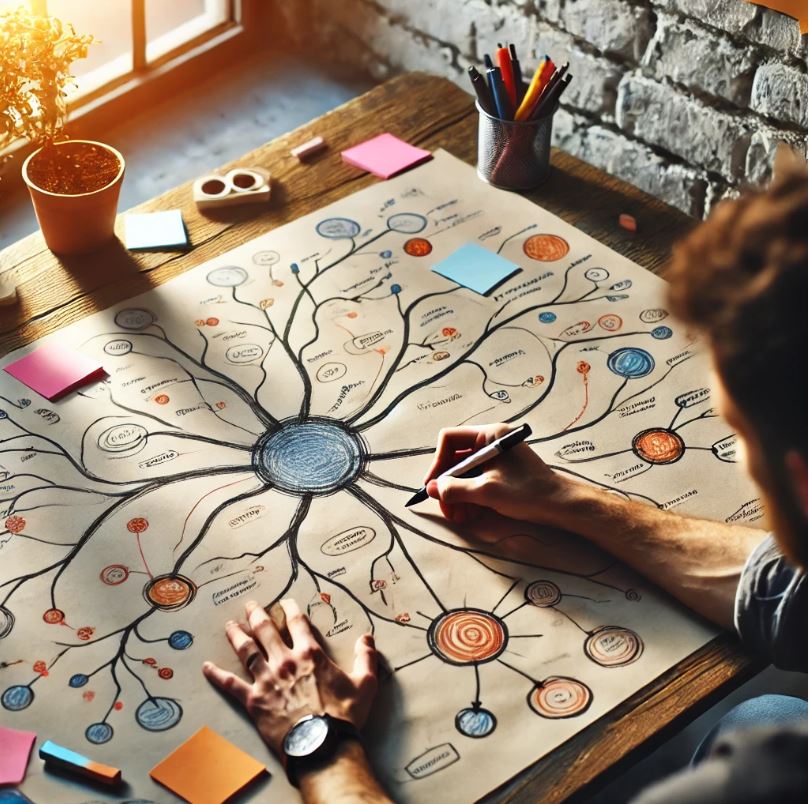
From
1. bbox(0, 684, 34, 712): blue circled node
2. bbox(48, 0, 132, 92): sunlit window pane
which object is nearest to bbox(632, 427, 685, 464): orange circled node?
bbox(0, 684, 34, 712): blue circled node

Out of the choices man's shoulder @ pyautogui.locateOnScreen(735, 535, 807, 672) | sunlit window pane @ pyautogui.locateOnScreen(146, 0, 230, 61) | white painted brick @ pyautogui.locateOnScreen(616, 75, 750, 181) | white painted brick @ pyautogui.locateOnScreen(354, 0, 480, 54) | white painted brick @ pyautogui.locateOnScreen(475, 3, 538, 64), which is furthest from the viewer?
sunlit window pane @ pyautogui.locateOnScreen(146, 0, 230, 61)

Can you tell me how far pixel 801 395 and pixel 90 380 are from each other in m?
0.88

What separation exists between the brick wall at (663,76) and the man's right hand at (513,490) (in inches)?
27.8

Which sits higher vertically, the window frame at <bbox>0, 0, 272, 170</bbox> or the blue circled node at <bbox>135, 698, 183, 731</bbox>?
the window frame at <bbox>0, 0, 272, 170</bbox>

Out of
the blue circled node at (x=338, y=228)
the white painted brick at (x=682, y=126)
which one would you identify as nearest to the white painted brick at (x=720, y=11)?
the white painted brick at (x=682, y=126)

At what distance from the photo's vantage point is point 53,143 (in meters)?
1.49

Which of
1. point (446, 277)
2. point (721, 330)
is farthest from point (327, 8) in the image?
point (721, 330)

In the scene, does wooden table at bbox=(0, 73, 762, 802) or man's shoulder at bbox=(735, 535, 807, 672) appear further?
wooden table at bbox=(0, 73, 762, 802)

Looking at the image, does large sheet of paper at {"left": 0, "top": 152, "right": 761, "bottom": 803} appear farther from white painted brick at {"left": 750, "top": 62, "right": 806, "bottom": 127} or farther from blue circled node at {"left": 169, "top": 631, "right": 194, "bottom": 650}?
white painted brick at {"left": 750, "top": 62, "right": 806, "bottom": 127}

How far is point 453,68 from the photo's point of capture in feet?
6.94

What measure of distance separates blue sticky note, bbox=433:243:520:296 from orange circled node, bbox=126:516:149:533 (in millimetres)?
555

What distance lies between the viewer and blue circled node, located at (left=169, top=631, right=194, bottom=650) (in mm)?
1071

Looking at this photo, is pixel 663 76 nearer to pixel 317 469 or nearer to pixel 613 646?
pixel 317 469

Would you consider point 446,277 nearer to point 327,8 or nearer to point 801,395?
point 801,395
